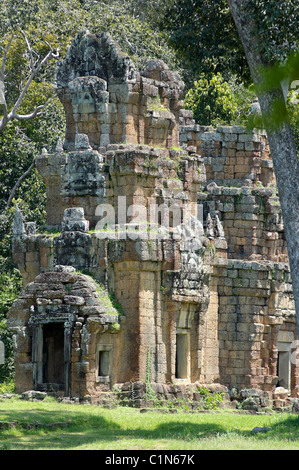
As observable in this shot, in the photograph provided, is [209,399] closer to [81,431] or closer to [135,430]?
[135,430]

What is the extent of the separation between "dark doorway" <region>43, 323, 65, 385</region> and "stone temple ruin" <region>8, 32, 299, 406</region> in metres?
0.04

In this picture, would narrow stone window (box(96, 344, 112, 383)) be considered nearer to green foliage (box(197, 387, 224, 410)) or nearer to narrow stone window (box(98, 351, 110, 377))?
narrow stone window (box(98, 351, 110, 377))

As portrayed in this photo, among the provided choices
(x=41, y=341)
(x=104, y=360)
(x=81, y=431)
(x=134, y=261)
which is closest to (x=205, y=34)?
(x=134, y=261)

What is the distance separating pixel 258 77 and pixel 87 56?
32.4 feet

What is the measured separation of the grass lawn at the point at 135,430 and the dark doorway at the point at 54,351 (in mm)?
2419

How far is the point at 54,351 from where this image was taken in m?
36.8

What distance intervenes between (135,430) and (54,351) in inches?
287

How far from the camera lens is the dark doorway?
36.3 metres

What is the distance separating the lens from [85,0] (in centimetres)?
5691

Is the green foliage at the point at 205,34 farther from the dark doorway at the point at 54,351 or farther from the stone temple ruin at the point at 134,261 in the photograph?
the dark doorway at the point at 54,351

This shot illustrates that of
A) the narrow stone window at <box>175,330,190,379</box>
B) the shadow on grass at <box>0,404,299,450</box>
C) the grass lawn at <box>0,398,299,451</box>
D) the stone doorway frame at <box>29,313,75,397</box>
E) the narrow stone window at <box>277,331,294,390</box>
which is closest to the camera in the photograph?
the grass lawn at <box>0,398,299,451</box>

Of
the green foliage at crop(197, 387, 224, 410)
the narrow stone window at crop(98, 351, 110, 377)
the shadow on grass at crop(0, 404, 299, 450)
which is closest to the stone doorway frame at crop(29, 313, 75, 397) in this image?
the narrow stone window at crop(98, 351, 110, 377)
